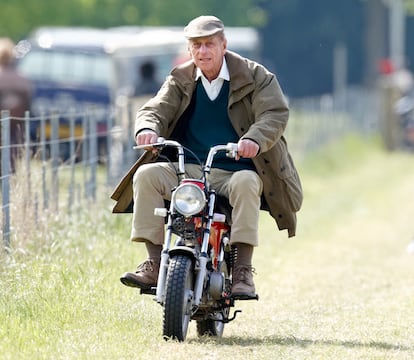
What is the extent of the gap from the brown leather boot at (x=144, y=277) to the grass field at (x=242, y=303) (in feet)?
0.86

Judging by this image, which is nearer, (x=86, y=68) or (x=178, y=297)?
(x=178, y=297)

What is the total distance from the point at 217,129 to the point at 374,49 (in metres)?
45.2

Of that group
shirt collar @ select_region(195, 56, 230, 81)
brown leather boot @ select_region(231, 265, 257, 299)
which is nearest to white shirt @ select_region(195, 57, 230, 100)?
shirt collar @ select_region(195, 56, 230, 81)

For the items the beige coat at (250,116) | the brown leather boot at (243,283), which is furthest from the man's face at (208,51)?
the brown leather boot at (243,283)

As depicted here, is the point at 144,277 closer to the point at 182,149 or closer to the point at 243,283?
the point at 243,283

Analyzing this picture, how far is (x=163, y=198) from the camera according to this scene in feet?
28.1

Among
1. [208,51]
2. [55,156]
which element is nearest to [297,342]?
[208,51]

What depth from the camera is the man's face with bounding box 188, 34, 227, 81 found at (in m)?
8.71

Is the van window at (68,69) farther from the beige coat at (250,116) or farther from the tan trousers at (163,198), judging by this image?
the tan trousers at (163,198)

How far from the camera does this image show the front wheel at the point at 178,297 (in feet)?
26.2

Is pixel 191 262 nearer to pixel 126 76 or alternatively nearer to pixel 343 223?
pixel 343 223

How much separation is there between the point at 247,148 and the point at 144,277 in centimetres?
93

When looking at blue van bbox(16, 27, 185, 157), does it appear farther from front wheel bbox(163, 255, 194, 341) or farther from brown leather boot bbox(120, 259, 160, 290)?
front wheel bbox(163, 255, 194, 341)

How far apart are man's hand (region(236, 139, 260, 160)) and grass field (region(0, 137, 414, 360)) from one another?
41.7 inches
